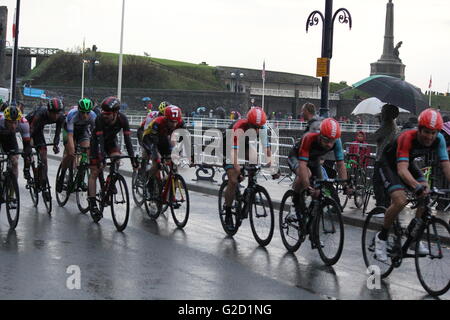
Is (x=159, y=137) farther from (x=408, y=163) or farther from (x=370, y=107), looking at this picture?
(x=370, y=107)

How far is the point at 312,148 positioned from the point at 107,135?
3573 mm

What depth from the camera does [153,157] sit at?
1271 cm

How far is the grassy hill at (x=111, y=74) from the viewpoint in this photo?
104500 mm

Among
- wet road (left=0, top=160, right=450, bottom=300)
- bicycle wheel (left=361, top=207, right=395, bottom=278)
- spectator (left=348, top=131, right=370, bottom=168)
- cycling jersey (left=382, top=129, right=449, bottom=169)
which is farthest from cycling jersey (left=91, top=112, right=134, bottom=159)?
spectator (left=348, top=131, right=370, bottom=168)

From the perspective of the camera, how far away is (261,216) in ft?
35.6

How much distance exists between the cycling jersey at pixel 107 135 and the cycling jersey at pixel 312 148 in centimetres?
308

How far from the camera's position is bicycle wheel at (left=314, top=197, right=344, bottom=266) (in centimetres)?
929

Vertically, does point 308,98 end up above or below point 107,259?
above

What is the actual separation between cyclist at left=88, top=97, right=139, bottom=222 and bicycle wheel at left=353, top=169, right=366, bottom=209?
4.85 metres

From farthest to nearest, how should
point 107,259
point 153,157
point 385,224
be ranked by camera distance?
1. point 153,157
2. point 107,259
3. point 385,224

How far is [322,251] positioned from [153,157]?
3913 millimetres

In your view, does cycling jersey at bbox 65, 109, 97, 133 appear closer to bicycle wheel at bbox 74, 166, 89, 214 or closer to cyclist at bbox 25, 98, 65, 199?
cyclist at bbox 25, 98, 65, 199

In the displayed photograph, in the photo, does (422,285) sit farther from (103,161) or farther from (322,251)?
(103,161)
